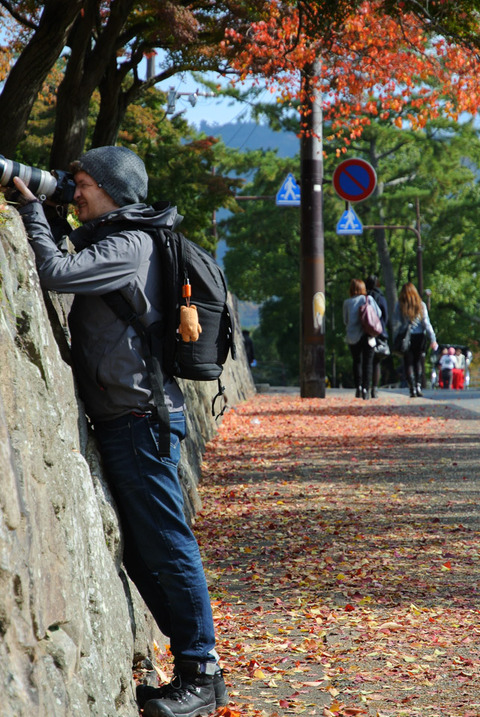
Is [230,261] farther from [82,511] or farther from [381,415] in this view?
[82,511]

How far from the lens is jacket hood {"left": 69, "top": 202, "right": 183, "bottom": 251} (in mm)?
3547

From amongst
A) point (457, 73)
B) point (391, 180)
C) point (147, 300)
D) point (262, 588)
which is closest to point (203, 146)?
point (457, 73)

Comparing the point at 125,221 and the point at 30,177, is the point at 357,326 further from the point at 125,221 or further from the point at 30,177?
the point at 30,177

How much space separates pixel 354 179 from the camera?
15.8 metres

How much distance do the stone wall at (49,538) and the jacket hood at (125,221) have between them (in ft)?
0.84

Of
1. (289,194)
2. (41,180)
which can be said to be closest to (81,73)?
(289,194)

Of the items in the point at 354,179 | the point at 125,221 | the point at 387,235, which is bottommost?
the point at 125,221

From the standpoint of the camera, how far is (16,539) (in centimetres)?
252

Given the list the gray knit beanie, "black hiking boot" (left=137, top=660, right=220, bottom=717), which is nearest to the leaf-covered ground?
"black hiking boot" (left=137, top=660, right=220, bottom=717)

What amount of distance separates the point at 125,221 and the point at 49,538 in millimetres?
1271

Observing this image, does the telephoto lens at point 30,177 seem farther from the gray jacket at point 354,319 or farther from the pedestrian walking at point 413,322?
the pedestrian walking at point 413,322

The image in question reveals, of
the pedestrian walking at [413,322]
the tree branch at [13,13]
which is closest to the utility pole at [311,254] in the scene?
the pedestrian walking at [413,322]

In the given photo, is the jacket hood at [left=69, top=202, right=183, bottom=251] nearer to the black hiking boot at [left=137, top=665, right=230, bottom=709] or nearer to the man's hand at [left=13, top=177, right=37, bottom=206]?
the man's hand at [left=13, top=177, right=37, bottom=206]

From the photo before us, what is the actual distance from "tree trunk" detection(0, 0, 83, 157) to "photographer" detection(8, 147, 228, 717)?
696 centimetres
